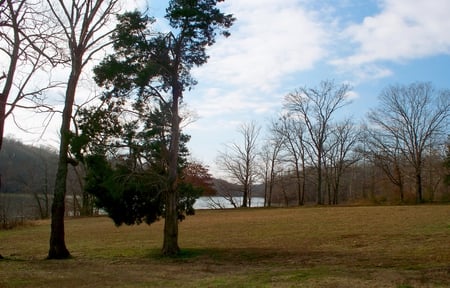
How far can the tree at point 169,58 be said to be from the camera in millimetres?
15688

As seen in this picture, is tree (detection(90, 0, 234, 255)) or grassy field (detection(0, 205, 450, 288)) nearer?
grassy field (detection(0, 205, 450, 288))

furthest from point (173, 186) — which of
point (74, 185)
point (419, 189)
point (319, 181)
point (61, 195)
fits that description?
point (74, 185)

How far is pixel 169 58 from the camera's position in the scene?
16.2m

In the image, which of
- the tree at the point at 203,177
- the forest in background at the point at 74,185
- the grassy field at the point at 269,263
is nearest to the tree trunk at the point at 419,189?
the forest in background at the point at 74,185

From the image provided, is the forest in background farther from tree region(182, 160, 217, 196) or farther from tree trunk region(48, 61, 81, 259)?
tree trunk region(48, 61, 81, 259)

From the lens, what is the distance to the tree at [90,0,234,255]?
15688 millimetres

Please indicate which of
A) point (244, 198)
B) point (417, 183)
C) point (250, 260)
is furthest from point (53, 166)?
point (250, 260)

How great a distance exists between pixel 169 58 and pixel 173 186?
179 inches

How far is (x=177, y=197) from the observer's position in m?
17.1

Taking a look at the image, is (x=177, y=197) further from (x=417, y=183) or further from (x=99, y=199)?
(x=417, y=183)

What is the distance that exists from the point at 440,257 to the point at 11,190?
70323 millimetres

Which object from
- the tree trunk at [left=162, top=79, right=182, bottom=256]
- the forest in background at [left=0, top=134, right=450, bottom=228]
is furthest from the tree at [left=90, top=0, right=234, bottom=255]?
the forest in background at [left=0, top=134, right=450, bottom=228]

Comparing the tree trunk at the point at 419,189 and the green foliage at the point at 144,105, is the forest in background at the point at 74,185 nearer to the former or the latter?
the tree trunk at the point at 419,189

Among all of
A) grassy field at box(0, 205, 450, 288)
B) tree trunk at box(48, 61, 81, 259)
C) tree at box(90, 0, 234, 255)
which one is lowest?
grassy field at box(0, 205, 450, 288)
